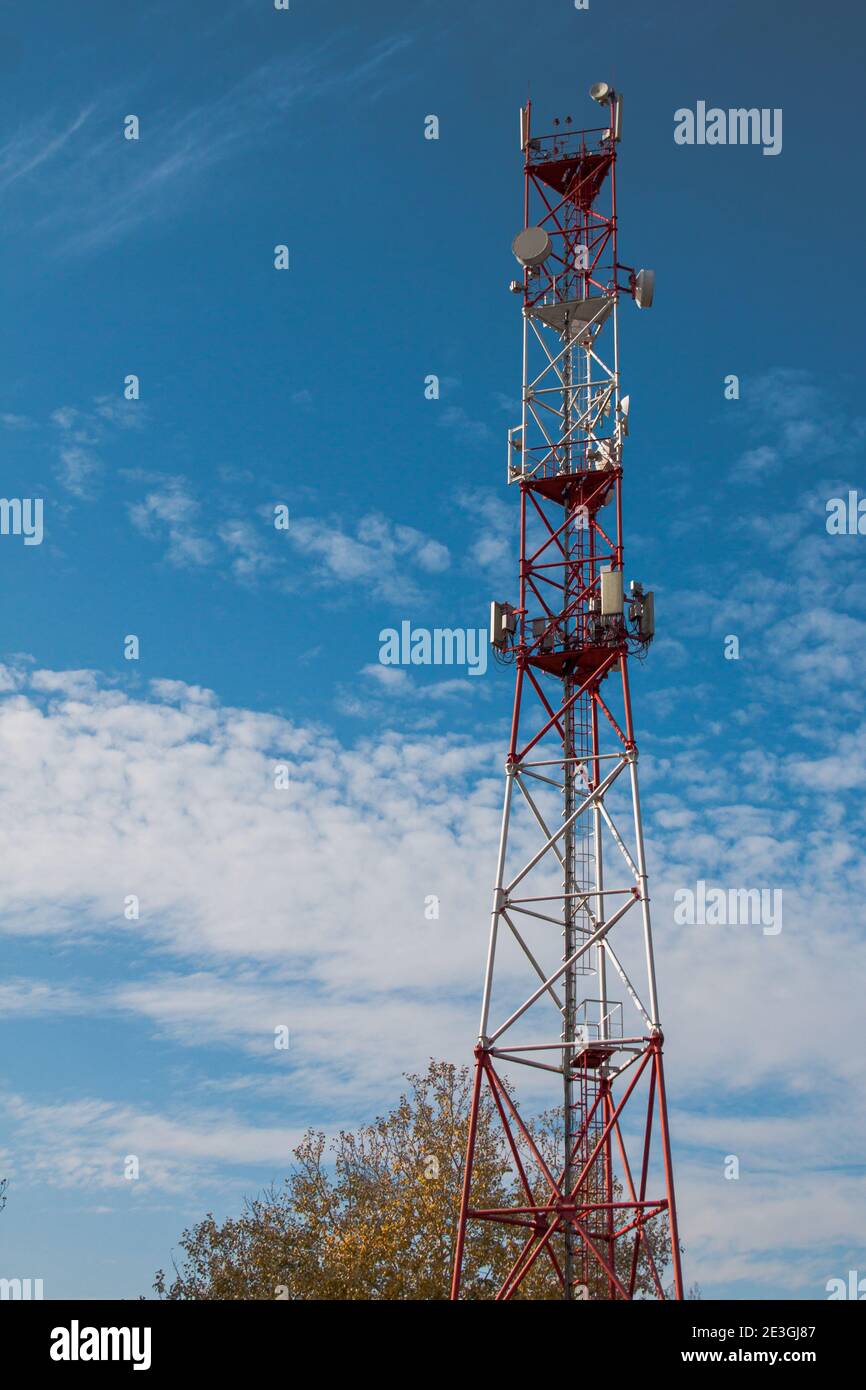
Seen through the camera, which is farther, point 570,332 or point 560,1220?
point 570,332

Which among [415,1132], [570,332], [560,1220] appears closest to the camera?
[560,1220]

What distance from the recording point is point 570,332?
4841cm

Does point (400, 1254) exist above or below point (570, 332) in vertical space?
below

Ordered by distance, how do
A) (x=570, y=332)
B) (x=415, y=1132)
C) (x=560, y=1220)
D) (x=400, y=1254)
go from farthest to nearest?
(x=415, y=1132)
(x=400, y=1254)
(x=570, y=332)
(x=560, y=1220)

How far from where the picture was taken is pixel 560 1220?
40.5 m

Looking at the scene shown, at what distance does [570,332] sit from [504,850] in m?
16.5

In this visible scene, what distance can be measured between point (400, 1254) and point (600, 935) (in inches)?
668

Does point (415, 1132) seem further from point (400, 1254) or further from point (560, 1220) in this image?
point (560, 1220)

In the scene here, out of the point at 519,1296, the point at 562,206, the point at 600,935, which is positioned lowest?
the point at 519,1296
